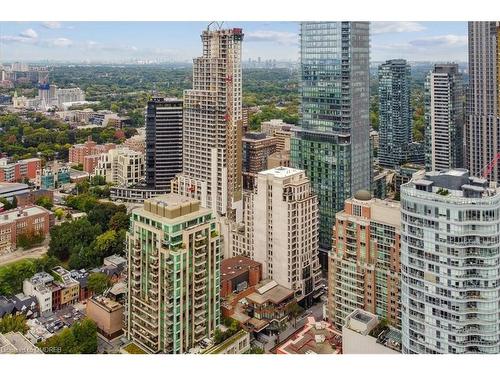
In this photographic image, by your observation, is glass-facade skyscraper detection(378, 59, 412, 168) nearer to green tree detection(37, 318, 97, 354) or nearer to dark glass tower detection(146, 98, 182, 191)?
dark glass tower detection(146, 98, 182, 191)

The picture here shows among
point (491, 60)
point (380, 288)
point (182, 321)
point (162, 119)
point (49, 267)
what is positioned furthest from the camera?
point (162, 119)

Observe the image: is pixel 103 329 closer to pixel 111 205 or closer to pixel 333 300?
pixel 333 300

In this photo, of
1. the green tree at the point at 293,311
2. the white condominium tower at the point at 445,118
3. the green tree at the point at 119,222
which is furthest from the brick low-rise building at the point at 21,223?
the white condominium tower at the point at 445,118

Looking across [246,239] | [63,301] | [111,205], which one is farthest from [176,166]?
[63,301]

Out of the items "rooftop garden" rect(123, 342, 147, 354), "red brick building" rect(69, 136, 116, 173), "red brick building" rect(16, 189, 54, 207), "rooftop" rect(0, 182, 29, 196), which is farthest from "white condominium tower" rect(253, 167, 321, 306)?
"red brick building" rect(69, 136, 116, 173)

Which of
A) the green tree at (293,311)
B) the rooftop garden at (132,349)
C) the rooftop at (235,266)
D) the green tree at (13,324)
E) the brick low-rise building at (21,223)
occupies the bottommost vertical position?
the rooftop garden at (132,349)

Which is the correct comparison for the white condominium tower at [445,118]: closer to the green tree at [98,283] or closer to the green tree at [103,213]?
the green tree at [103,213]
